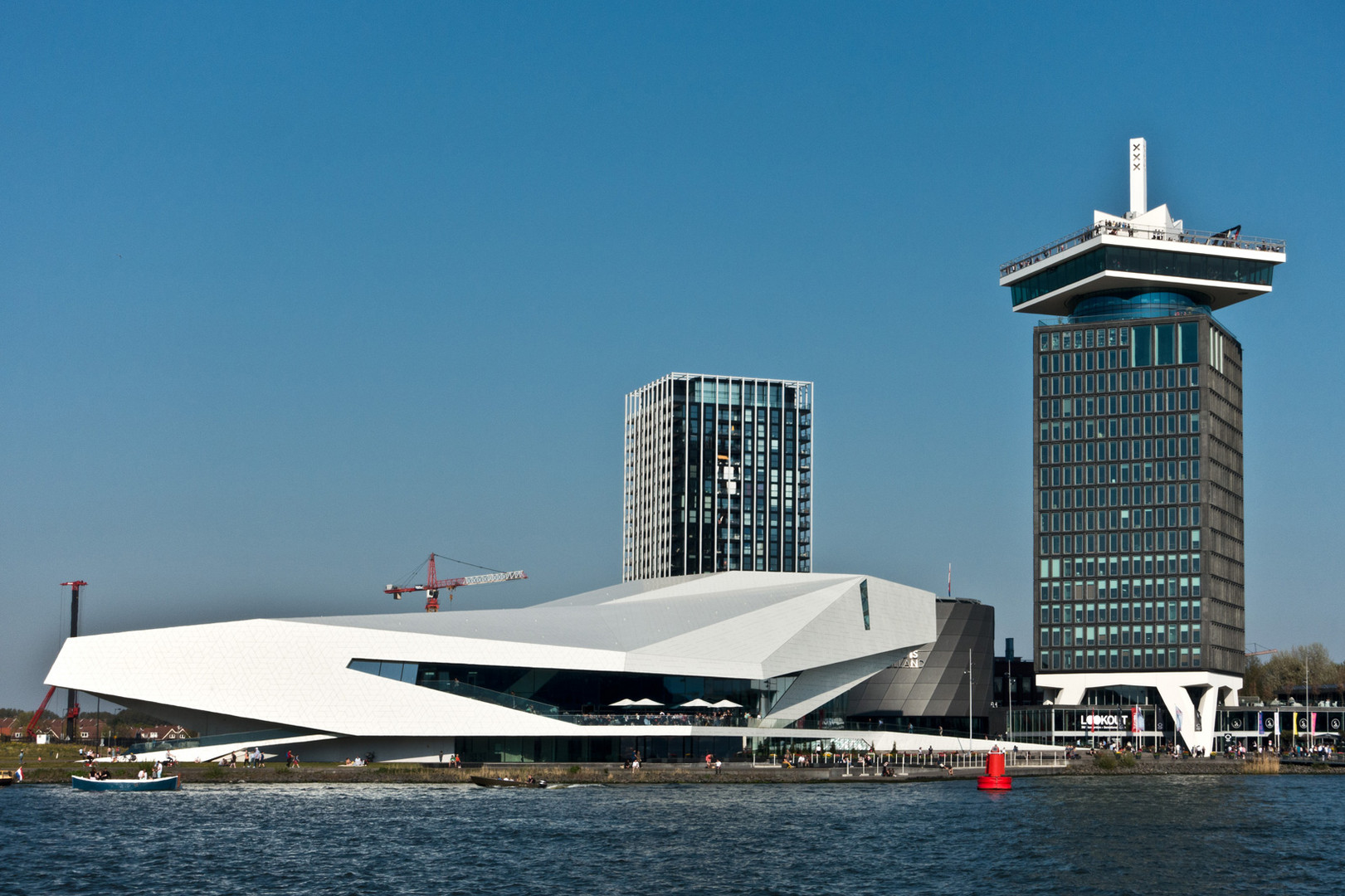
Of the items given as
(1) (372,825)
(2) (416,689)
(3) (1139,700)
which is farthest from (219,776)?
(3) (1139,700)

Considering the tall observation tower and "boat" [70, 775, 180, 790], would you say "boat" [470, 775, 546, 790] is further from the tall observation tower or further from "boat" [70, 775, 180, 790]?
the tall observation tower

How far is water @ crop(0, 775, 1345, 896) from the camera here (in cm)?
5509

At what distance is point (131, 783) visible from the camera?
283ft

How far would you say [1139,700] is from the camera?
16312 centimetres

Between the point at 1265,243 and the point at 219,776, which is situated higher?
the point at 1265,243

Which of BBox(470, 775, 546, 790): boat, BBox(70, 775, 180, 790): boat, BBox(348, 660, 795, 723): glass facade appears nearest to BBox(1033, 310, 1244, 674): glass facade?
BBox(348, 660, 795, 723): glass facade

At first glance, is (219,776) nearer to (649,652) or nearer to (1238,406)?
(649,652)

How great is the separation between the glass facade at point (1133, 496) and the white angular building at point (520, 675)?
2007 inches

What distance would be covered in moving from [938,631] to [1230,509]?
5412 centimetres

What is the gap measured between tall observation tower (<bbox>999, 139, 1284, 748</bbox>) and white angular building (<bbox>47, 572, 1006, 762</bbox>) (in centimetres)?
5113

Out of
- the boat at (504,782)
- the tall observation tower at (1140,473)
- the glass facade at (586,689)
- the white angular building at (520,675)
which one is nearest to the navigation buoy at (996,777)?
the white angular building at (520,675)

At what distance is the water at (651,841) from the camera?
5509 centimetres

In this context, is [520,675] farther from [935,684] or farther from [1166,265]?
[1166,265]

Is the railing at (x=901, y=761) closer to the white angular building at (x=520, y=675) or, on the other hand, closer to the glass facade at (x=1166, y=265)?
the white angular building at (x=520, y=675)
